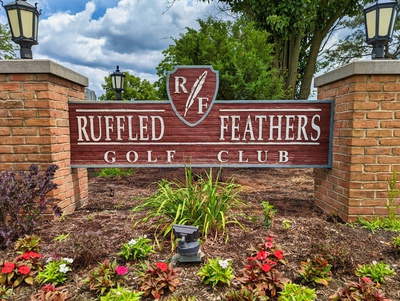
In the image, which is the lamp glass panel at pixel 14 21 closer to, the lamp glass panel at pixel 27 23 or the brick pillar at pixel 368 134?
the lamp glass panel at pixel 27 23

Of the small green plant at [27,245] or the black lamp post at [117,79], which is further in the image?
the black lamp post at [117,79]

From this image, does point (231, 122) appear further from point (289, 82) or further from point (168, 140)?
point (289, 82)

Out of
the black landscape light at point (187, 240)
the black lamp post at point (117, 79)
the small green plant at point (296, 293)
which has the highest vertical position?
the black lamp post at point (117, 79)

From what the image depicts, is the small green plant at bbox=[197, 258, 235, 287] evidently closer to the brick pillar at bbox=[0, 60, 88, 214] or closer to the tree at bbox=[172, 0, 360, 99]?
the brick pillar at bbox=[0, 60, 88, 214]

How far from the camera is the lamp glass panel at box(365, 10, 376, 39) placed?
10.0 feet

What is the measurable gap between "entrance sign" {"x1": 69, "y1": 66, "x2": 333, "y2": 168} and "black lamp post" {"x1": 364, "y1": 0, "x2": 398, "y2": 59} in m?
0.89

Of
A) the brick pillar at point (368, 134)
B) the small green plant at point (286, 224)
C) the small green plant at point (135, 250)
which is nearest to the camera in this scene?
the small green plant at point (135, 250)

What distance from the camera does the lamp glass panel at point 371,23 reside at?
10.0 ft

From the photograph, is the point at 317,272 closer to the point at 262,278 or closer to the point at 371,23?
the point at 262,278

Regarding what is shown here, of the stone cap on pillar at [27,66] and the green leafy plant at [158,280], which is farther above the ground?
the stone cap on pillar at [27,66]

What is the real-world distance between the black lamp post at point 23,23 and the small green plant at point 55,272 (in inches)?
95.5

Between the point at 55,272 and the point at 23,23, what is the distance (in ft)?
9.02

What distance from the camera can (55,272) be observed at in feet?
6.36

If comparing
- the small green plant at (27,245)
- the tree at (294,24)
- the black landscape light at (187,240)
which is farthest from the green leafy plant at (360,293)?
the tree at (294,24)
